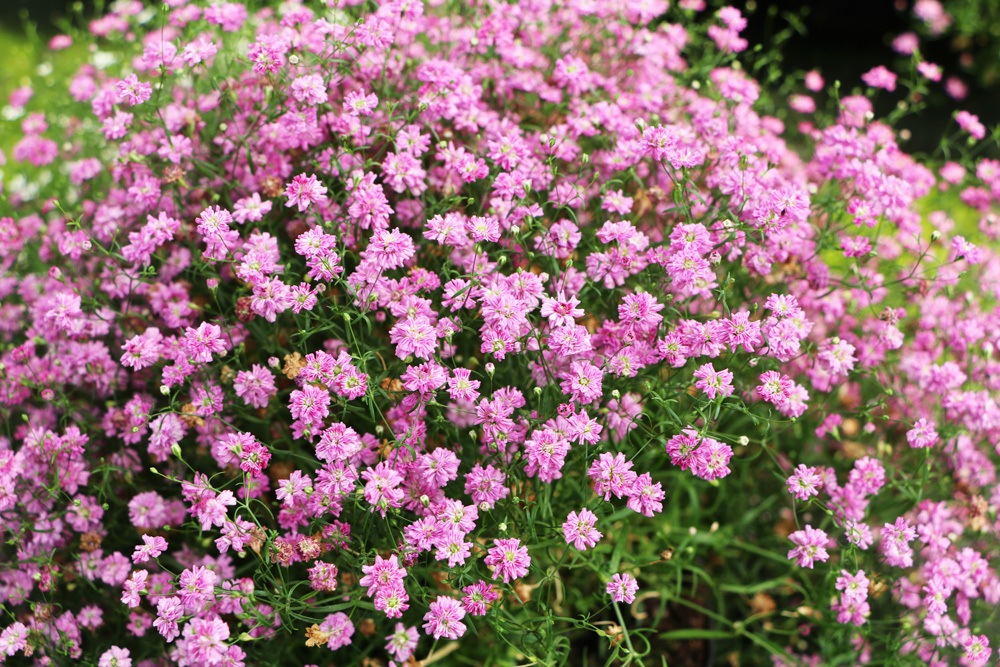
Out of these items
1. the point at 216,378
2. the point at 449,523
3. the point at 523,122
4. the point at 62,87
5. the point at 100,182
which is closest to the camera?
the point at 449,523

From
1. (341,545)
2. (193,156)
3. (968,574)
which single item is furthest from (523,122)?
(968,574)

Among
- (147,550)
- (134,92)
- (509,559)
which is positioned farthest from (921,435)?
(134,92)

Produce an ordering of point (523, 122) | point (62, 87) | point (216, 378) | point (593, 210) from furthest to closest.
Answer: point (62, 87) < point (523, 122) < point (593, 210) < point (216, 378)

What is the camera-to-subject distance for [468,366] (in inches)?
81.0

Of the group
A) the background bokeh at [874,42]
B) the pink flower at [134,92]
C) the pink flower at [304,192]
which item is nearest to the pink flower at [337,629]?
the pink flower at [304,192]

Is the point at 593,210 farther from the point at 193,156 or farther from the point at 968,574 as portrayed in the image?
the point at 968,574

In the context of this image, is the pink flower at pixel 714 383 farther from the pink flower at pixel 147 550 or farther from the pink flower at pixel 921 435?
the pink flower at pixel 147 550

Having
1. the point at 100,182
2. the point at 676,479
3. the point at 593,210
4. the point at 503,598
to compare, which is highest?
the point at 593,210

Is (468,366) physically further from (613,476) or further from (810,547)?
(810,547)

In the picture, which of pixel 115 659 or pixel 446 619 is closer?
pixel 446 619

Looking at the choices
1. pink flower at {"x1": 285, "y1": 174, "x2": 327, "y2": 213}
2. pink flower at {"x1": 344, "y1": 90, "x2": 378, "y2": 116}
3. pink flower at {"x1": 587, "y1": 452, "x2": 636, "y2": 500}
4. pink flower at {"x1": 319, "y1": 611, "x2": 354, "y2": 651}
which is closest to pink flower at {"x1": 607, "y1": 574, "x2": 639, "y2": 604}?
pink flower at {"x1": 587, "y1": 452, "x2": 636, "y2": 500}

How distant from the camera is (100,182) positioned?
2.79 meters

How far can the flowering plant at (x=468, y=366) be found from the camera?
1.75 metres

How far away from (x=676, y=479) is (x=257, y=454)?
1.26 meters
